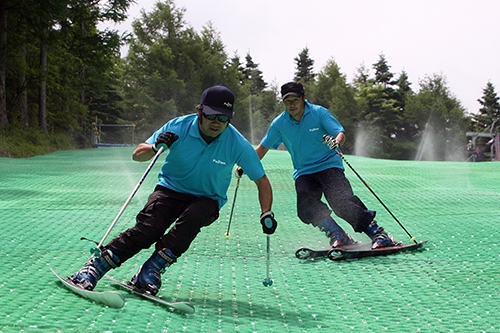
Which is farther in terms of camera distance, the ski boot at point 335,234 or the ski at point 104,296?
the ski boot at point 335,234

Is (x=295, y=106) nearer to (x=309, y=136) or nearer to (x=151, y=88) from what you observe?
(x=309, y=136)

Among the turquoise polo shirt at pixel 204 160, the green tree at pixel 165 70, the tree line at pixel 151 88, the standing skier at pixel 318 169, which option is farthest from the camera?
the green tree at pixel 165 70

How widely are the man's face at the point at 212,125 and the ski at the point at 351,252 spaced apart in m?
1.65

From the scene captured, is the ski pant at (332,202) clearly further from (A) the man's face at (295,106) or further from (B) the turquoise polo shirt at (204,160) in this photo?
(B) the turquoise polo shirt at (204,160)

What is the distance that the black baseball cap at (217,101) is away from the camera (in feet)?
12.4

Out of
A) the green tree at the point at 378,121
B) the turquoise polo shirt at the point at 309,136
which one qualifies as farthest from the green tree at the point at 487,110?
the turquoise polo shirt at the point at 309,136

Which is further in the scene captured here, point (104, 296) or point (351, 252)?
point (351, 252)

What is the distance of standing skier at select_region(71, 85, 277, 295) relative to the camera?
3.75m

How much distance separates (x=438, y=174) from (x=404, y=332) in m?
9.66

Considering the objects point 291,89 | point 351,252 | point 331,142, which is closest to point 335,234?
point 351,252

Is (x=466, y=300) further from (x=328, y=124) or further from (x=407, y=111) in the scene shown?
→ (x=407, y=111)

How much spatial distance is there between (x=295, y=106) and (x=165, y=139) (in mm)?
2021

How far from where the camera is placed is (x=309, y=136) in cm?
568

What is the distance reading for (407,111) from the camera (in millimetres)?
69438
